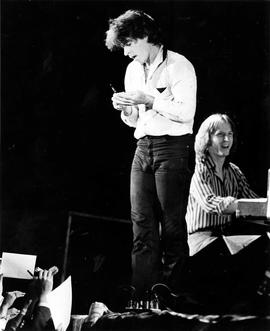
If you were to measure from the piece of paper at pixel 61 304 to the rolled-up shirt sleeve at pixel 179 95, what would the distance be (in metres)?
1.05

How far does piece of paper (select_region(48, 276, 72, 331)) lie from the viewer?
3.15 metres

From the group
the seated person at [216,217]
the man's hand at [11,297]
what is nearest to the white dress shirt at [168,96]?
the seated person at [216,217]

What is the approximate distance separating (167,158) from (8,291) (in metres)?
1.15

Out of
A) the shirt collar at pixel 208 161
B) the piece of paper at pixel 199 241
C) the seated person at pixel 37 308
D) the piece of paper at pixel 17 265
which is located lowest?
the seated person at pixel 37 308

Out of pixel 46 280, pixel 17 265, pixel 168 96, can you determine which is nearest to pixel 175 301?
pixel 46 280

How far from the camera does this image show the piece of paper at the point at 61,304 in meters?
3.15

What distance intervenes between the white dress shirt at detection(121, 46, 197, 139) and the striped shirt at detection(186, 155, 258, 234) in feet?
0.85

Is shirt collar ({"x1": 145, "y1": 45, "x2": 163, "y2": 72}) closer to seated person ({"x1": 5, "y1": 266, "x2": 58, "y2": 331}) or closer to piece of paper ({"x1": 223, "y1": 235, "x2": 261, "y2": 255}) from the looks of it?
piece of paper ({"x1": 223, "y1": 235, "x2": 261, "y2": 255})

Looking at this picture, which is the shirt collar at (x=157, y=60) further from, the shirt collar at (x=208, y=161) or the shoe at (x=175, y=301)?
the shoe at (x=175, y=301)

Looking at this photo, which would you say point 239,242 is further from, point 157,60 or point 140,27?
point 140,27

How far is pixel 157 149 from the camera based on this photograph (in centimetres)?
317

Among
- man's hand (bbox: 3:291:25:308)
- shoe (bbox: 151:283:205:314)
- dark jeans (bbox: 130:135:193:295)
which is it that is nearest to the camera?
shoe (bbox: 151:283:205:314)

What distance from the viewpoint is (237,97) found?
10.4 ft

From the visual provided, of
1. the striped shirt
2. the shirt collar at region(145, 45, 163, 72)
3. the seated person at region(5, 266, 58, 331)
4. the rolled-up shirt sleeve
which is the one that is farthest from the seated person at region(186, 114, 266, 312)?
the seated person at region(5, 266, 58, 331)
